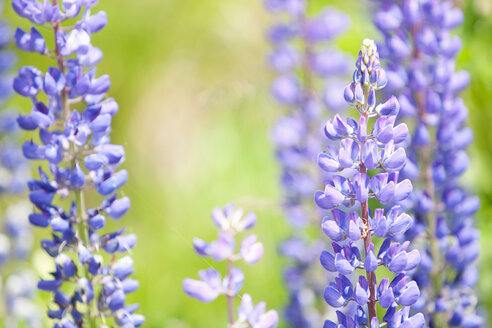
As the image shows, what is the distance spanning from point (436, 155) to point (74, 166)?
3.46 ft

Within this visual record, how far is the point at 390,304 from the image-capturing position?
1479 mm

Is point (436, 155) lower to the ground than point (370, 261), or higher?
higher

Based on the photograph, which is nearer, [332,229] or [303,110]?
[332,229]

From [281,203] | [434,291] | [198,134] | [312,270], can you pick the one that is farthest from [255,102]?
[434,291]

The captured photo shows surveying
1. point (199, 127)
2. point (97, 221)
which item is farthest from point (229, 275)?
point (199, 127)

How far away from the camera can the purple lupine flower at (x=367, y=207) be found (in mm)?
1460

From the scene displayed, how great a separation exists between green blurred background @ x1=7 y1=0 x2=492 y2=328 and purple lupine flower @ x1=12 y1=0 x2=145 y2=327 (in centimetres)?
62

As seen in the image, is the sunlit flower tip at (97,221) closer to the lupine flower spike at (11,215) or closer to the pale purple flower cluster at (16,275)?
the pale purple flower cluster at (16,275)

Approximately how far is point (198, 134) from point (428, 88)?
307cm

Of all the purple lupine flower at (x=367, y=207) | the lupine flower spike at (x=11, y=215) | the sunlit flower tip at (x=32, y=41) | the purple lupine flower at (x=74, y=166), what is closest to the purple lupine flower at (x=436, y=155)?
the purple lupine flower at (x=367, y=207)

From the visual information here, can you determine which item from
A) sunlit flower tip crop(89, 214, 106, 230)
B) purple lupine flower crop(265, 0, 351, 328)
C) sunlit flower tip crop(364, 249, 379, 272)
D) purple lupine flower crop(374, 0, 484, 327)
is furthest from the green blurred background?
sunlit flower tip crop(364, 249, 379, 272)

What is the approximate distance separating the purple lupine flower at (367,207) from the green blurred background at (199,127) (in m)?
0.71

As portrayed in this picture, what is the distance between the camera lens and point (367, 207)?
1.49 m

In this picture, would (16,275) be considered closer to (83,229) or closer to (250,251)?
(83,229)
